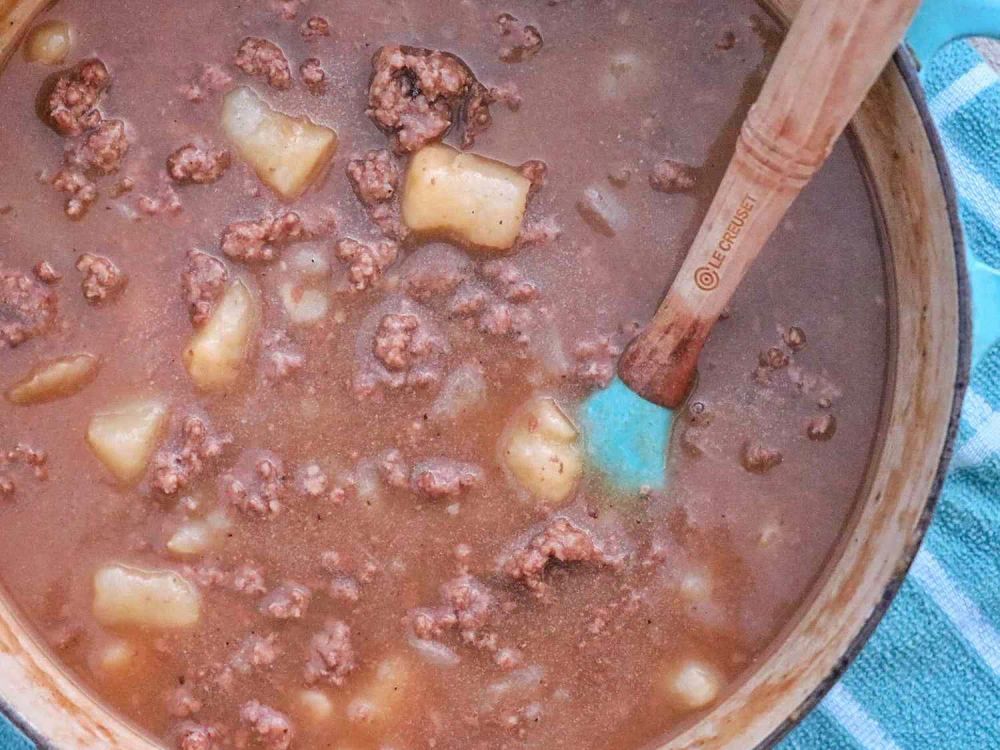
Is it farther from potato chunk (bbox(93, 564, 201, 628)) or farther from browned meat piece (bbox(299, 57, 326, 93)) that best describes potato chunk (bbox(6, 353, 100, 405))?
browned meat piece (bbox(299, 57, 326, 93))

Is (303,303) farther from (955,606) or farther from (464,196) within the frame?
(955,606)

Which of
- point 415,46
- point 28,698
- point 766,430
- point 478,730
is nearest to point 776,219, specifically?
point 766,430

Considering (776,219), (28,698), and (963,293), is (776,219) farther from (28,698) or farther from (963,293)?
(28,698)

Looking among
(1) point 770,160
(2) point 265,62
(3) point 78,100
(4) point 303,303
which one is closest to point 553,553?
(4) point 303,303

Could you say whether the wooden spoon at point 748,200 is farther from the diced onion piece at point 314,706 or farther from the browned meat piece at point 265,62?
the browned meat piece at point 265,62

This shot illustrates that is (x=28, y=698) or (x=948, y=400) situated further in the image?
(x=28, y=698)

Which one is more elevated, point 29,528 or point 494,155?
point 494,155

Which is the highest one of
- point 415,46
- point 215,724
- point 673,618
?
point 415,46

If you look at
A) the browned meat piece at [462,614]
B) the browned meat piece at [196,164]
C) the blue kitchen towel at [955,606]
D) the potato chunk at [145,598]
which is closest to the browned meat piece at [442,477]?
the browned meat piece at [462,614]
